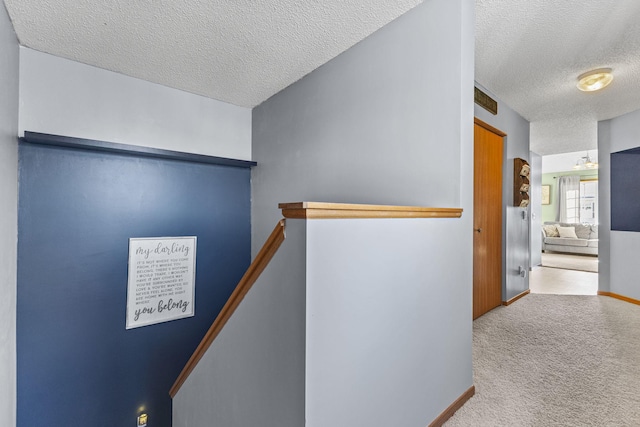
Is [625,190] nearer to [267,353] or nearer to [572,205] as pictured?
[267,353]

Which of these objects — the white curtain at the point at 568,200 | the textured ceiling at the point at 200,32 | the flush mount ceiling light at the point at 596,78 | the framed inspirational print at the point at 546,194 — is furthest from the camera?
the framed inspirational print at the point at 546,194

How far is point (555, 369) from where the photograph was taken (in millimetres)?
2088

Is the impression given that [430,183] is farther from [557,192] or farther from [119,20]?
[557,192]

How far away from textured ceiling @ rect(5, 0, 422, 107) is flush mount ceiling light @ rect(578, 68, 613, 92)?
6.84ft

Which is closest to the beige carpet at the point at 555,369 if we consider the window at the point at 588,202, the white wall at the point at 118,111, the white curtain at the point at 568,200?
the white wall at the point at 118,111

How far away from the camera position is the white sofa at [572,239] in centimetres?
736

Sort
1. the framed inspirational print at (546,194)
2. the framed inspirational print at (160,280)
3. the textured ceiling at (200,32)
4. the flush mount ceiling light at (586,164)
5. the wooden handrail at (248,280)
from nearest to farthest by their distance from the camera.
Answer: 1. the wooden handrail at (248,280)
2. the textured ceiling at (200,32)
3. the framed inspirational print at (160,280)
4. the flush mount ceiling light at (586,164)
5. the framed inspirational print at (546,194)

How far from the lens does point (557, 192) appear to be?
8.80m

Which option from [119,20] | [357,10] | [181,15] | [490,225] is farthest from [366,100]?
[490,225]

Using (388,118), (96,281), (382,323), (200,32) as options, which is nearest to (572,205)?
(388,118)

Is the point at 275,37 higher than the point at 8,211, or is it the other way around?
the point at 275,37

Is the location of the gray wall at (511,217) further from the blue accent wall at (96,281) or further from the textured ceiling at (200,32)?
the blue accent wall at (96,281)

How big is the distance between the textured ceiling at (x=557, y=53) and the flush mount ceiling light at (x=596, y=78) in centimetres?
6

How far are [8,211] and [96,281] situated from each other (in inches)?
31.8
